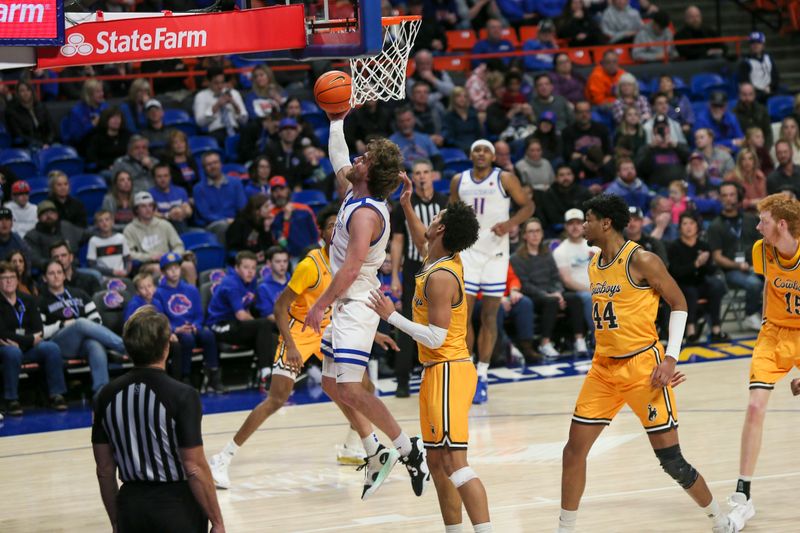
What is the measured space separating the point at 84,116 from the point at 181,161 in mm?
1350

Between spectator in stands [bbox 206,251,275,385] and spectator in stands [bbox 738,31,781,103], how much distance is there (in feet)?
29.6

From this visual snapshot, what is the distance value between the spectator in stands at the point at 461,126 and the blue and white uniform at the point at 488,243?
448cm

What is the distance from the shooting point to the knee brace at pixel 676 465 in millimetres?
6410

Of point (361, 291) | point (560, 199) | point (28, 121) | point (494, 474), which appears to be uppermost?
point (28, 121)

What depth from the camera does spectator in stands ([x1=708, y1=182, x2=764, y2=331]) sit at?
13.9 meters

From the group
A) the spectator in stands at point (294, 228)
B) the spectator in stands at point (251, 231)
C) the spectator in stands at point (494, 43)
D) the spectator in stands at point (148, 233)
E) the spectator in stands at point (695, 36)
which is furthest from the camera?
the spectator in stands at point (695, 36)

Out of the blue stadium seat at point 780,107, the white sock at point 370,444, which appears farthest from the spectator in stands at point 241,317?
the blue stadium seat at point 780,107

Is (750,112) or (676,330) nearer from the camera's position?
(676,330)

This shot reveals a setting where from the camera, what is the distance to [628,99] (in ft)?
52.8

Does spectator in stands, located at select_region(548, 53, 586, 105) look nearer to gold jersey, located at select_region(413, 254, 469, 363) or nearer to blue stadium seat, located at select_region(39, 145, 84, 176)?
blue stadium seat, located at select_region(39, 145, 84, 176)

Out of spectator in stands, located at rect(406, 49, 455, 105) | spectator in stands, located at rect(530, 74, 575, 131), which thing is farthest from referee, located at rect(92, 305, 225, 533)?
spectator in stands, located at rect(530, 74, 575, 131)

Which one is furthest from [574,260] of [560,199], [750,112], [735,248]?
[750,112]

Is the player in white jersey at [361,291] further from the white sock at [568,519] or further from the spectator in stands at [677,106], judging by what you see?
the spectator in stands at [677,106]

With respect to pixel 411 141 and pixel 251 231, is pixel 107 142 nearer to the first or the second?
pixel 251 231
